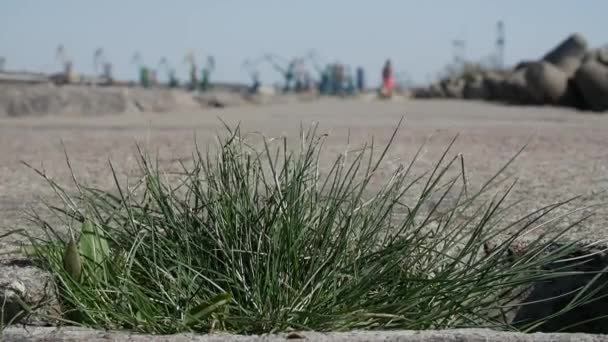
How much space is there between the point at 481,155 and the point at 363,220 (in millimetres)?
3231

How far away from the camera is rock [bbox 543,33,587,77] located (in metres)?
19.2

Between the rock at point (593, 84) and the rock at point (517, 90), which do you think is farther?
the rock at point (517, 90)

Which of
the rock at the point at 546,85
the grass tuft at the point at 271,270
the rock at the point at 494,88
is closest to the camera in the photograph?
the grass tuft at the point at 271,270

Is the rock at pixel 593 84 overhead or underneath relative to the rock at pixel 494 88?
overhead

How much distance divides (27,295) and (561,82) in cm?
1408

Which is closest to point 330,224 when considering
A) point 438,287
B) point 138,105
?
point 438,287

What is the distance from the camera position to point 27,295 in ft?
7.93

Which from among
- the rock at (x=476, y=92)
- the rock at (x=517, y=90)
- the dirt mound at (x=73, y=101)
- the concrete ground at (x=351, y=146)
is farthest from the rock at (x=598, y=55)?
the concrete ground at (x=351, y=146)

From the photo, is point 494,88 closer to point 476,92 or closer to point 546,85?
point 476,92

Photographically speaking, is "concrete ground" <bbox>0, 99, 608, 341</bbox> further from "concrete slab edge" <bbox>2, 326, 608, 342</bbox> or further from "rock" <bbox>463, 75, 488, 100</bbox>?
"rock" <bbox>463, 75, 488, 100</bbox>

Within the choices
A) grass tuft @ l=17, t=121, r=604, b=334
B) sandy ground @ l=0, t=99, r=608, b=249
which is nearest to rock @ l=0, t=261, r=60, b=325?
grass tuft @ l=17, t=121, r=604, b=334

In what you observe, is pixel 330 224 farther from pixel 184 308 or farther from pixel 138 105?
pixel 138 105

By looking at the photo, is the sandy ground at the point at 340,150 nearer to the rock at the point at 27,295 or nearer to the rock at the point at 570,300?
the rock at the point at 570,300

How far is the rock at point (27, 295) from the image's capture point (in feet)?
7.64
